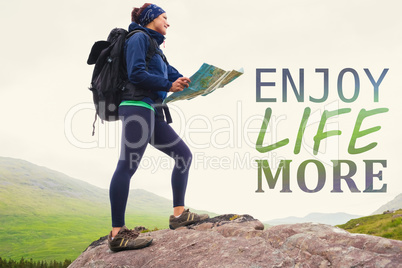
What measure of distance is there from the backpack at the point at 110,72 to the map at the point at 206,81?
0.72 meters

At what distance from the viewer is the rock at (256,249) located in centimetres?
365

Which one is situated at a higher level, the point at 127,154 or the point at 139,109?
the point at 139,109

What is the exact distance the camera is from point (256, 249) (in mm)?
4102

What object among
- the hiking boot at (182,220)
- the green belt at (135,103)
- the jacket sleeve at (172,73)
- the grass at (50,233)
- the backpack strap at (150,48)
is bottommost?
the grass at (50,233)

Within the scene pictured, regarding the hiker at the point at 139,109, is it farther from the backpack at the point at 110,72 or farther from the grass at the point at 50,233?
the grass at the point at 50,233

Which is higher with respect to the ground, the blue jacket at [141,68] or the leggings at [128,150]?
the blue jacket at [141,68]

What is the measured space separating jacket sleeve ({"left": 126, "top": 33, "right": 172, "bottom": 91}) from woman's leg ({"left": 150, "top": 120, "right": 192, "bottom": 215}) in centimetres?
72

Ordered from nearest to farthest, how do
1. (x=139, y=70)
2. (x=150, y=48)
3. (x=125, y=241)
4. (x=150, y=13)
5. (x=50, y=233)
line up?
(x=139, y=70) → (x=125, y=241) → (x=150, y=48) → (x=150, y=13) → (x=50, y=233)

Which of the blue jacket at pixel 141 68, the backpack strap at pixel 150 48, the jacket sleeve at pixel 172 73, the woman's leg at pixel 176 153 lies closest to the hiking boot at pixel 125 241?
the woman's leg at pixel 176 153

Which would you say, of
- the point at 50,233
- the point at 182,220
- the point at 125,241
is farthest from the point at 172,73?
the point at 50,233

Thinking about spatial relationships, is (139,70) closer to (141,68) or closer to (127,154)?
(141,68)

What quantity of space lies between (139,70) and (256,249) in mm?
2764

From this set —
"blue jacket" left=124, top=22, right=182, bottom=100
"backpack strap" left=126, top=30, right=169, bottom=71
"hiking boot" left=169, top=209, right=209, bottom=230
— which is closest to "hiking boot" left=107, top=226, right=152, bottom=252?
"hiking boot" left=169, top=209, right=209, bottom=230

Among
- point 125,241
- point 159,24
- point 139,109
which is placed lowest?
point 125,241
